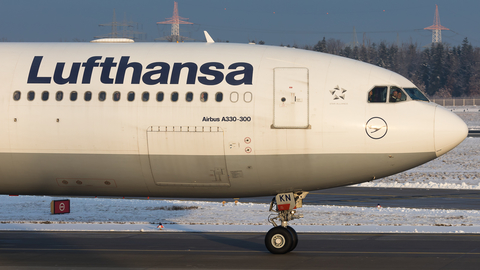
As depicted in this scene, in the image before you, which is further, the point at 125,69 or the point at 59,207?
the point at 59,207

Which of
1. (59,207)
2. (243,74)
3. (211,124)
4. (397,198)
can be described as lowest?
(397,198)

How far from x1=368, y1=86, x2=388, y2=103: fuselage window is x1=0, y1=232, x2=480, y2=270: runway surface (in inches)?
185

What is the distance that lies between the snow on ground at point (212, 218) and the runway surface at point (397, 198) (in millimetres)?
2329

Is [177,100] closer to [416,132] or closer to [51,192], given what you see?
[51,192]

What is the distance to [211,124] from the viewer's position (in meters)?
16.6

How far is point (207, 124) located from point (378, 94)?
4.83 metres

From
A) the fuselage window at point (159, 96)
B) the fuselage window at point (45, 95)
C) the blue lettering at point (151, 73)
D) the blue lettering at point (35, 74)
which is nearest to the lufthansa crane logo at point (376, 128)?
the blue lettering at point (151, 73)

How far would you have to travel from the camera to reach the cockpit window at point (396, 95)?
16.6m

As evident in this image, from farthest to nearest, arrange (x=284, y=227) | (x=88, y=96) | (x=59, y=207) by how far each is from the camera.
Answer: (x=59, y=207) → (x=284, y=227) → (x=88, y=96)

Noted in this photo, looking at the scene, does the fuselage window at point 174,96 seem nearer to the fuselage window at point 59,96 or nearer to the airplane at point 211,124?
the airplane at point 211,124

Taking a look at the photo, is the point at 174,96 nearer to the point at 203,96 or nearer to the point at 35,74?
the point at 203,96

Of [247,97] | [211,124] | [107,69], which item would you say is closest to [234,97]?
[247,97]

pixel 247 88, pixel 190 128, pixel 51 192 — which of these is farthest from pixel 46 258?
pixel 247 88

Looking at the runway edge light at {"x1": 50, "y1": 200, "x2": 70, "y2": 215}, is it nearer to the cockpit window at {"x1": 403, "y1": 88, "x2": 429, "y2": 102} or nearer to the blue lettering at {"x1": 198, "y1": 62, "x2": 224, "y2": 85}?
the blue lettering at {"x1": 198, "y1": 62, "x2": 224, "y2": 85}
